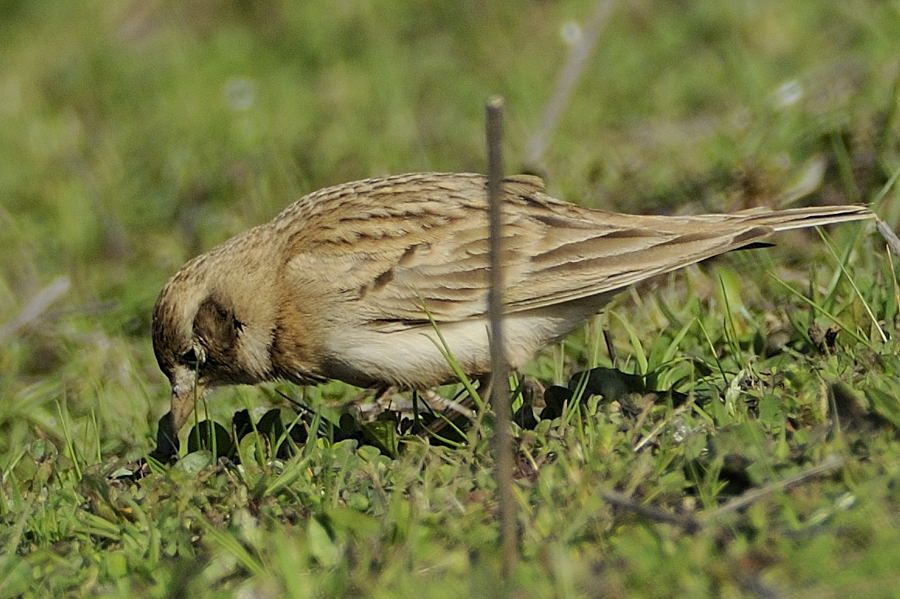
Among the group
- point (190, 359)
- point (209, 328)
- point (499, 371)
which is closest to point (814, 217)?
point (499, 371)

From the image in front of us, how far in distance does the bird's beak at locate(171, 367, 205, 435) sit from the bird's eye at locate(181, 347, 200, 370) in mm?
24

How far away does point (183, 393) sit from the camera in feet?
18.6

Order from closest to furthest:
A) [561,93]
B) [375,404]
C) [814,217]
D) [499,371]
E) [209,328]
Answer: [499,371] < [814,217] < [209,328] < [375,404] < [561,93]

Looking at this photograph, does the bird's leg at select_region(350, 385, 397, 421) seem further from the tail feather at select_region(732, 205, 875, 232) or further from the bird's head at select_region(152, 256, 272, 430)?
the tail feather at select_region(732, 205, 875, 232)

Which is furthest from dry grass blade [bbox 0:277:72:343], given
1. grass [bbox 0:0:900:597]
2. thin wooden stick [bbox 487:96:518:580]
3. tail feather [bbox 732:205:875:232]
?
thin wooden stick [bbox 487:96:518:580]

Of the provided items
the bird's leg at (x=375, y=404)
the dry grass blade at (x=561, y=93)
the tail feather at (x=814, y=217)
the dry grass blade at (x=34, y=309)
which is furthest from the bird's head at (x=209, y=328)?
the dry grass blade at (x=561, y=93)

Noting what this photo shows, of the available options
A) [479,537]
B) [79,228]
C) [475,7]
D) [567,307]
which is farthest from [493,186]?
[475,7]

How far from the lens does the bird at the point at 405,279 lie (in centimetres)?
523

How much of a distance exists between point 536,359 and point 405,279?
2.87 feet

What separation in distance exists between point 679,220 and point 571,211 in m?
0.43

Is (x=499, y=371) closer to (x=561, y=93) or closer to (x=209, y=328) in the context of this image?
(x=209, y=328)

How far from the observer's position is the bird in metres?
5.23

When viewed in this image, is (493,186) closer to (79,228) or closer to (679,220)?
(679,220)

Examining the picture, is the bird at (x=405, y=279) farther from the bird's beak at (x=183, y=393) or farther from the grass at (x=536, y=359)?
the grass at (x=536, y=359)
